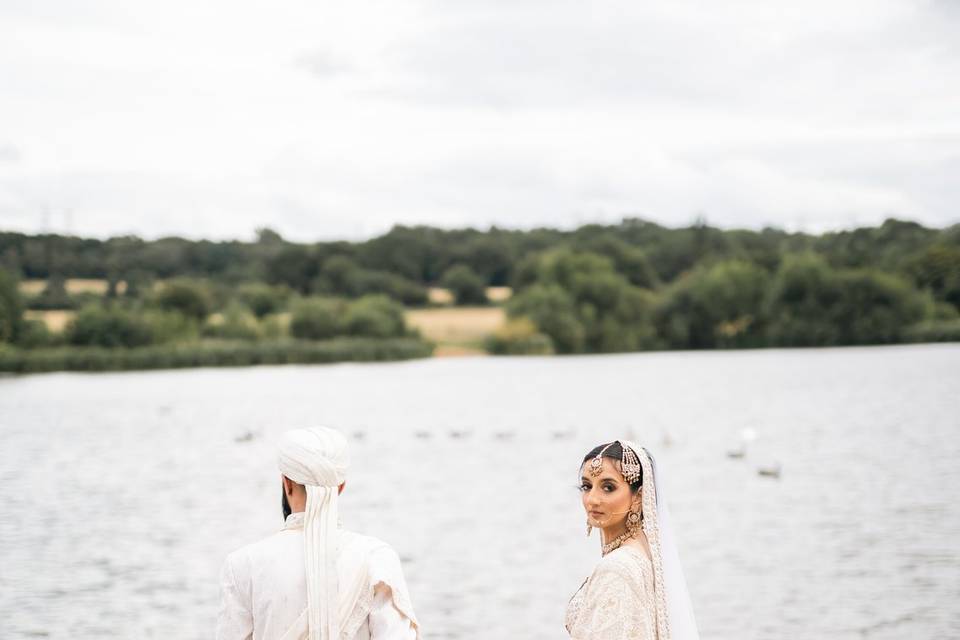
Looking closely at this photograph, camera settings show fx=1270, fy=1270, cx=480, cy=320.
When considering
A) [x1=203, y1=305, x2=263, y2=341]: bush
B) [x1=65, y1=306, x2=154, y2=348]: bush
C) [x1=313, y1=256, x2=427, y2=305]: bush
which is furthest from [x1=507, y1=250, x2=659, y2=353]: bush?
[x1=65, y1=306, x2=154, y2=348]: bush

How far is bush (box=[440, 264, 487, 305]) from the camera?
13062cm

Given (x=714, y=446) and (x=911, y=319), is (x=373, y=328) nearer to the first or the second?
(x=911, y=319)

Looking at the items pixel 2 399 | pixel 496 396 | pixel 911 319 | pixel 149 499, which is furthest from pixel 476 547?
pixel 911 319

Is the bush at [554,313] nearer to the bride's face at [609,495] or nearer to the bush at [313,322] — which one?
the bush at [313,322]

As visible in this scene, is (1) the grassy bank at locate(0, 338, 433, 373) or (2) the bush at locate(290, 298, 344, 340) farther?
A: (2) the bush at locate(290, 298, 344, 340)

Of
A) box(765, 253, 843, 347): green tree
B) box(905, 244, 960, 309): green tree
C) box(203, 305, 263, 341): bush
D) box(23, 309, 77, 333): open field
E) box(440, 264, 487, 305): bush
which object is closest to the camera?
box(23, 309, 77, 333): open field

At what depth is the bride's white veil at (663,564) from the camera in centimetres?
407

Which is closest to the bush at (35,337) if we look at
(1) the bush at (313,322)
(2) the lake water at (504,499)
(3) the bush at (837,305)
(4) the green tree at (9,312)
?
(4) the green tree at (9,312)

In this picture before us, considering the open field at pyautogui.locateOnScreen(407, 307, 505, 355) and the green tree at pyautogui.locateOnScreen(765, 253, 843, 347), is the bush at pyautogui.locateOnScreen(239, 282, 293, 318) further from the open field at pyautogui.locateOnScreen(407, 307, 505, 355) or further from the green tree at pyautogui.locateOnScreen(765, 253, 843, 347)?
the green tree at pyautogui.locateOnScreen(765, 253, 843, 347)

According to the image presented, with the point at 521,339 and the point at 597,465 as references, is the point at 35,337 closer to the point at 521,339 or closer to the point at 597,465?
the point at 521,339

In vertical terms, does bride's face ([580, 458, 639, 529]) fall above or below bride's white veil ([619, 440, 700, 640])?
above

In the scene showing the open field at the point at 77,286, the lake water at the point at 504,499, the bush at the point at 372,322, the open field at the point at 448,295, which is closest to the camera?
the lake water at the point at 504,499

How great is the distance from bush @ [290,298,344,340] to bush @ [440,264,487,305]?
26691mm

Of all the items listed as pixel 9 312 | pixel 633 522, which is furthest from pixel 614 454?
pixel 9 312
